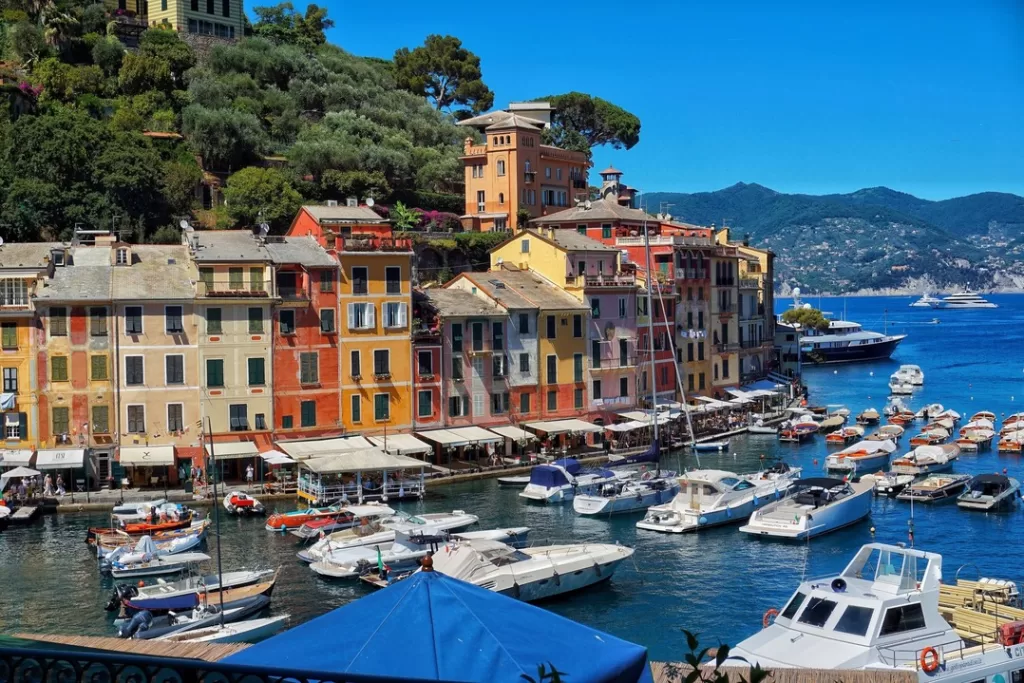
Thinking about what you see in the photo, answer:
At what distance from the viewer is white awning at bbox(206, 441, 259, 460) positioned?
49719 mm

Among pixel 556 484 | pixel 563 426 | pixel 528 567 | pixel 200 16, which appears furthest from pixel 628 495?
pixel 200 16

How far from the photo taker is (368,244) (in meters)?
54.7

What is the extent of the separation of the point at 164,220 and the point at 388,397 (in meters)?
24.0

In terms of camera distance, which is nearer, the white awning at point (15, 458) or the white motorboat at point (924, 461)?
the white awning at point (15, 458)

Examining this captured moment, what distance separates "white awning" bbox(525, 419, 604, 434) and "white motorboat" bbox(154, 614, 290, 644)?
27.5 meters

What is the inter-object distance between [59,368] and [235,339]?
7.32 meters

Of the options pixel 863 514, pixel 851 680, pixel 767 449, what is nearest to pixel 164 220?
pixel 767 449

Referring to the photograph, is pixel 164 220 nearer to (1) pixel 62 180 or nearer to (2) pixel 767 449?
(1) pixel 62 180

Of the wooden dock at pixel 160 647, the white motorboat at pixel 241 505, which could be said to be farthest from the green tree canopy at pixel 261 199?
the wooden dock at pixel 160 647

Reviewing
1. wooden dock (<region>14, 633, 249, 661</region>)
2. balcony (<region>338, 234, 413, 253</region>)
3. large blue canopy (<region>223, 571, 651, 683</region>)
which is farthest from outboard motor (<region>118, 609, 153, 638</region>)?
balcony (<region>338, 234, 413, 253</region>)

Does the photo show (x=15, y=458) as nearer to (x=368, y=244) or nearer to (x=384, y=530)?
(x=384, y=530)

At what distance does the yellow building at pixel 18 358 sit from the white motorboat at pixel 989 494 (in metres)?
38.4

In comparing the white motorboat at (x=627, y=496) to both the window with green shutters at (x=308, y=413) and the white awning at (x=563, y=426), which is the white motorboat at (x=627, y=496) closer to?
the white awning at (x=563, y=426)

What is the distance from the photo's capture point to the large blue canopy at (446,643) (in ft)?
39.8
